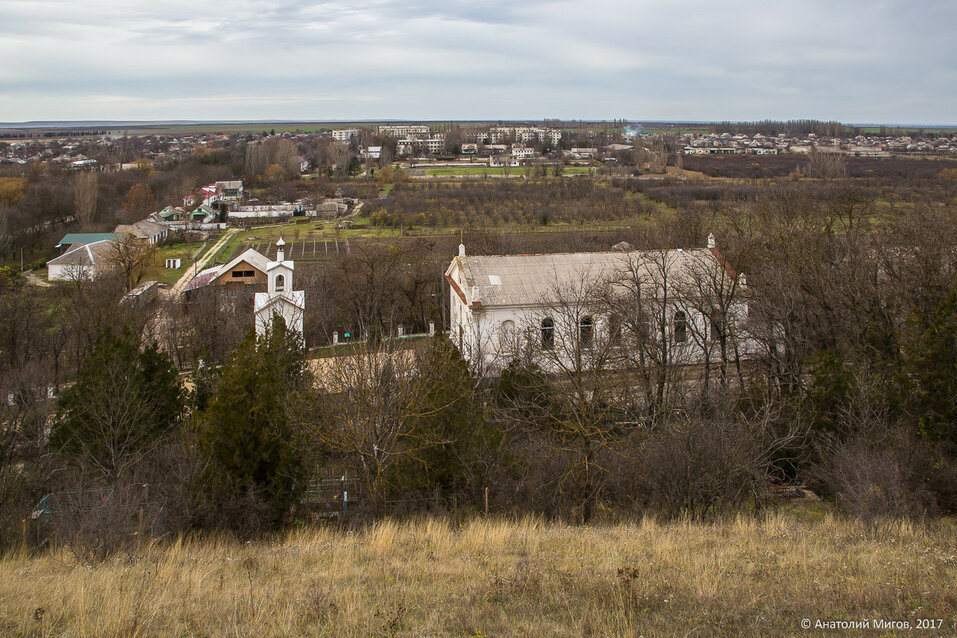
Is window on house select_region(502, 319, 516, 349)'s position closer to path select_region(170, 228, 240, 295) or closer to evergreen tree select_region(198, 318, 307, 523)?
evergreen tree select_region(198, 318, 307, 523)

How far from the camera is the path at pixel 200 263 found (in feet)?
158

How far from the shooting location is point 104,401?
1641 cm

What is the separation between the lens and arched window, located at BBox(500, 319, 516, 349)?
25.2 m

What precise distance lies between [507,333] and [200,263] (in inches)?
1623

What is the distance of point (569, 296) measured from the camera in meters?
25.5

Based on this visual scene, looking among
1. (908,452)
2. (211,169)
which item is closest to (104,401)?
(908,452)

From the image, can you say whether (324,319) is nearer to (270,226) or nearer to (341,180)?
(270,226)

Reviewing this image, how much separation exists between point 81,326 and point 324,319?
32.4ft

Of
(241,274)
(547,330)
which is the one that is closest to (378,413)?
(547,330)

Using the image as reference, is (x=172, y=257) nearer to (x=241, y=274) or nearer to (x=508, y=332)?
(x=241, y=274)

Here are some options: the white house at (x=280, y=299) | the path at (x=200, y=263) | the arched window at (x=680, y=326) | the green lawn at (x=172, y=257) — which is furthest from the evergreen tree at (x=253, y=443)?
the green lawn at (x=172, y=257)

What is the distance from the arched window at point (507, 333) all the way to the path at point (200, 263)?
25.8m

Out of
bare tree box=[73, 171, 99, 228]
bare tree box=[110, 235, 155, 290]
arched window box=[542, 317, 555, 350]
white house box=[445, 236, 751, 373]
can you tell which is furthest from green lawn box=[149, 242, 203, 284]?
arched window box=[542, 317, 555, 350]

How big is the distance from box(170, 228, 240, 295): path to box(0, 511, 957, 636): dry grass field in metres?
38.2
